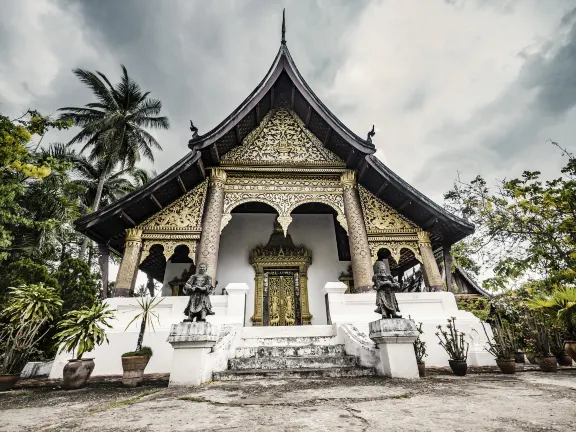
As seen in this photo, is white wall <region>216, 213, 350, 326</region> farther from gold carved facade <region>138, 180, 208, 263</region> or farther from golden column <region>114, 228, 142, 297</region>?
golden column <region>114, 228, 142, 297</region>

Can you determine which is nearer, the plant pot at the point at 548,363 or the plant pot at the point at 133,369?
the plant pot at the point at 133,369

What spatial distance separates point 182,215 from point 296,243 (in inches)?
150

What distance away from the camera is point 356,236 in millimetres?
7125

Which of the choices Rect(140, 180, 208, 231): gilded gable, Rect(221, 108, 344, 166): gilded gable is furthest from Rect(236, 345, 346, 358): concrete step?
Rect(221, 108, 344, 166): gilded gable

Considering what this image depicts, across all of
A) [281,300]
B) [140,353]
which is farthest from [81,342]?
[281,300]

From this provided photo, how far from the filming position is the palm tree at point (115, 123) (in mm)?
15617

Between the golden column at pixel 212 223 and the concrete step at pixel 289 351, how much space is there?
1.95m

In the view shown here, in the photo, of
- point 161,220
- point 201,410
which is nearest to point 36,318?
point 161,220

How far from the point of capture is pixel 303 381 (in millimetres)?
3582

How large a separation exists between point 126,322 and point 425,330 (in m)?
5.96

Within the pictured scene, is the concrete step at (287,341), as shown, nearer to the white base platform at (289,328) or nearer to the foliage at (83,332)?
the white base platform at (289,328)

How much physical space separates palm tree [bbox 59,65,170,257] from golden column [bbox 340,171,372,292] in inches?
531

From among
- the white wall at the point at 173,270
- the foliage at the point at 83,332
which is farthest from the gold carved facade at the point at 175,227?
the white wall at the point at 173,270

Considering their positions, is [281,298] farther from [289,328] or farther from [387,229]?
[387,229]
